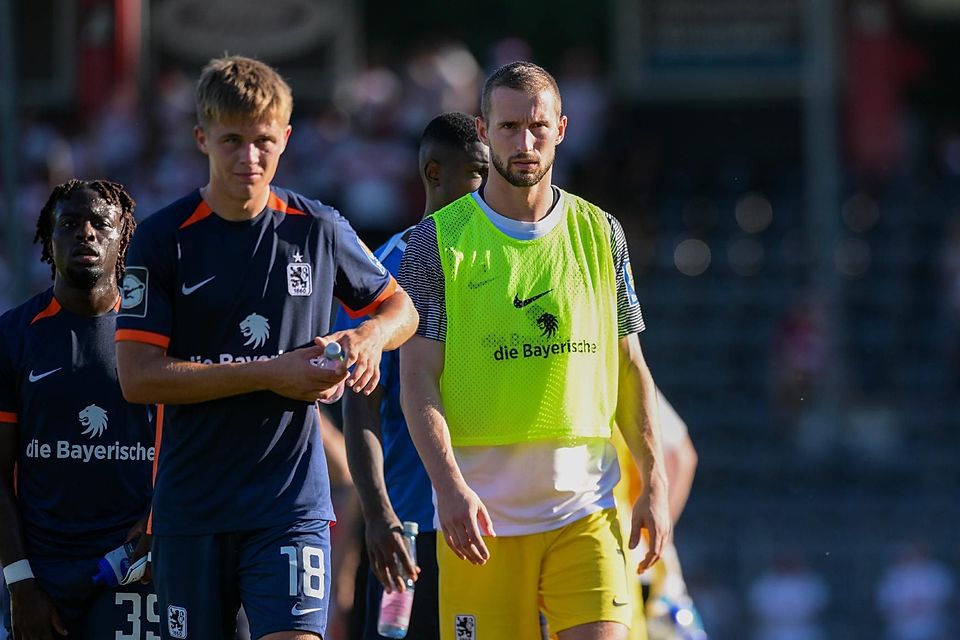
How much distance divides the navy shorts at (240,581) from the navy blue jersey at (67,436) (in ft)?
2.51

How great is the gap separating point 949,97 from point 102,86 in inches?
476

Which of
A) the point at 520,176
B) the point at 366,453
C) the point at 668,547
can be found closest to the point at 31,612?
the point at 366,453

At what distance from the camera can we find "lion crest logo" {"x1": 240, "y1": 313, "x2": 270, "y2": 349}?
6.10 metres

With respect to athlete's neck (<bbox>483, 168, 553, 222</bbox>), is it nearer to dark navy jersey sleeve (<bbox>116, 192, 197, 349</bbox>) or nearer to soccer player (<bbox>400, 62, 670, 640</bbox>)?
soccer player (<bbox>400, 62, 670, 640</bbox>)

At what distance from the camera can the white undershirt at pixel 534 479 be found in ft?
21.8

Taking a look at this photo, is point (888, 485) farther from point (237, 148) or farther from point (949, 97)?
point (237, 148)

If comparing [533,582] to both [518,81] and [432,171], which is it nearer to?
[518,81]

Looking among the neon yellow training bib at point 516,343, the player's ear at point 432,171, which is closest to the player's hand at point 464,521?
the neon yellow training bib at point 516,343

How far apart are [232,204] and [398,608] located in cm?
193

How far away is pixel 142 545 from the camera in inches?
261

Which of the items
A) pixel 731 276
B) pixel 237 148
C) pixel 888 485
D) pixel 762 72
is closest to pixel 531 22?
pixel 762 72

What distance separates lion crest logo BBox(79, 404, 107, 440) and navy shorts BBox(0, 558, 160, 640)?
47 cm

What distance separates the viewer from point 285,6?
24625 millimetres

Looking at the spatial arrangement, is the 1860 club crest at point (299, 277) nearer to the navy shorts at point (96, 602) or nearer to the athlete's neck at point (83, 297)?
the athlete's neck at point (83, 297)
